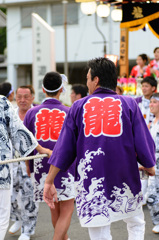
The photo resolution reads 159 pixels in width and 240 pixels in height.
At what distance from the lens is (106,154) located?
3027 millimetres

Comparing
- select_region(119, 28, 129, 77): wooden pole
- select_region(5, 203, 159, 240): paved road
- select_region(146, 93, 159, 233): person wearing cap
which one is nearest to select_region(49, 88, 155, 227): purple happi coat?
select_region(5, 203, 159, 240): paved road

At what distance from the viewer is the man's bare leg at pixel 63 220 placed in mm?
4070

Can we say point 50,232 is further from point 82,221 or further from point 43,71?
point 43,71

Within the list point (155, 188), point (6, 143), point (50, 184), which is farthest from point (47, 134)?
point (155, 188)

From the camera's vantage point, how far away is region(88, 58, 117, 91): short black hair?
3.14 meters

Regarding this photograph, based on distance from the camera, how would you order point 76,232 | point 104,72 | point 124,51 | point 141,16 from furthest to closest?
point 124,51, point 141,16, point 76,232, point 104,72

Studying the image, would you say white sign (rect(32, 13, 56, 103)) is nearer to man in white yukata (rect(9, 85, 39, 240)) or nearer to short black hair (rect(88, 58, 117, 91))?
man in white yukata (rect(9, 85, 39, 240))

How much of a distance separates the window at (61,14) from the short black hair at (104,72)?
2501cm

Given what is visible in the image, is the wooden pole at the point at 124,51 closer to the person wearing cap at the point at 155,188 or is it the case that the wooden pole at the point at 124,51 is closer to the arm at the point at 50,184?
the person wearing cap at the point at 155,188

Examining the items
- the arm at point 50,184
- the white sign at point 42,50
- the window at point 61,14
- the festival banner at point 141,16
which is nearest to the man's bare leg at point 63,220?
the arm at point 50,184

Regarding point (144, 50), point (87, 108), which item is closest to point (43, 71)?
point (144, 50)

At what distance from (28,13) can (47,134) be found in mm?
25380

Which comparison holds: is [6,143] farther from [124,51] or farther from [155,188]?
[124,51]

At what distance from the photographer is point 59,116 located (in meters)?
4.29
